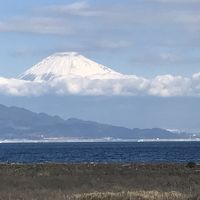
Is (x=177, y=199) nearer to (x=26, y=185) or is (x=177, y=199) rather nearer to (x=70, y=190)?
(x=70, y=190)

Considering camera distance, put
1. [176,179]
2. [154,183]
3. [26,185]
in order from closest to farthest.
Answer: [26,185], [154,183], [176,179]

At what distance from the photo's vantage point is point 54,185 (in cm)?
4262

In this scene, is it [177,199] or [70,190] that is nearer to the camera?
[177,199]

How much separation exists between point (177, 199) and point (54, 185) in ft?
37.5

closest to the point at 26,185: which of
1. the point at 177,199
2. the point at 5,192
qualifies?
the point at 5,192

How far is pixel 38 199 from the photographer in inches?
1291

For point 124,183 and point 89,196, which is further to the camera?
point 124,183

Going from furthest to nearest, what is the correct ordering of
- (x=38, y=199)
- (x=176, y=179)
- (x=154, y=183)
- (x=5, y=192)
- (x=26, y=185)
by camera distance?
(x=176, y=179) < (x=154, y=183) < (x=26, y=185) < (x=5, y=192) < (x=38, y=199)

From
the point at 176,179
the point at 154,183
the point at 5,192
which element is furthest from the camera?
the point at 176,179

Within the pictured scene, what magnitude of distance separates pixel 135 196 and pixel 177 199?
208 cm

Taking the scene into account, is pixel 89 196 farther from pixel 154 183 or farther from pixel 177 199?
pixel 154 183

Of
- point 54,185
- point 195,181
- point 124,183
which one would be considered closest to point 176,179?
point 195,181

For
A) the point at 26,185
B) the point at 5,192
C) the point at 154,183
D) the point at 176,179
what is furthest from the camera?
the point at 176,179

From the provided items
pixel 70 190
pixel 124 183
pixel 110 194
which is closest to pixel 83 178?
pixel 124 183
